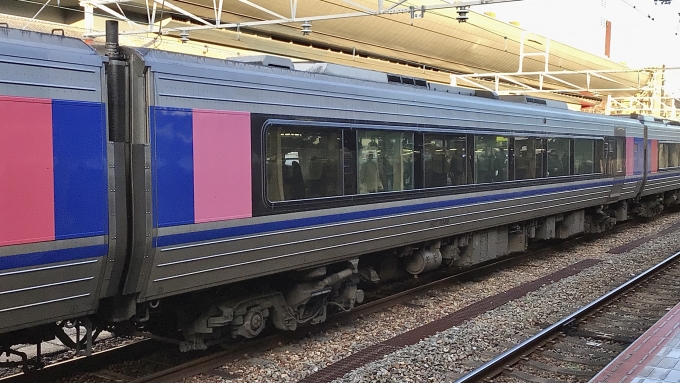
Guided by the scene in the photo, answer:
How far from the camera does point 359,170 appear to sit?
25.9 feet

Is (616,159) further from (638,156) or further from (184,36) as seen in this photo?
(184,36)

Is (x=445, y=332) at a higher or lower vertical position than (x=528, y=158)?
lower

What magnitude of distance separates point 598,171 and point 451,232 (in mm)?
7097

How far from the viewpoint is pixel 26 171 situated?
470 cm

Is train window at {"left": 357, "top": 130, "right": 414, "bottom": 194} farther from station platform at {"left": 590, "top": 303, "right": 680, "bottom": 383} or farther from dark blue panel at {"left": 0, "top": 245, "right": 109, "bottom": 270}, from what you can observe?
dark blue panel at {"left": 0, "top": 245, "right": 109, "bottom": 270}

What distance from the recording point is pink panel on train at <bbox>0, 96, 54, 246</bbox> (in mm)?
4594

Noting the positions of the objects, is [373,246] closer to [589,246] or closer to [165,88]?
[165,88]

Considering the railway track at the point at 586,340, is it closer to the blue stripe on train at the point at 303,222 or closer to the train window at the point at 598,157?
the blue stripe on train at the point at 303,222

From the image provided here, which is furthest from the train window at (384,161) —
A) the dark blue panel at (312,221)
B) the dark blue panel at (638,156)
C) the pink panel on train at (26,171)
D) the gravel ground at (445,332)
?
the dark blue panel at (638,156)

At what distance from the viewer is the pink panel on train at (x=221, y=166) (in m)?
5.93

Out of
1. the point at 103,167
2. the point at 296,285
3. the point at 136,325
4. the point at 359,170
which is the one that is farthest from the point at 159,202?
the point at 359,170

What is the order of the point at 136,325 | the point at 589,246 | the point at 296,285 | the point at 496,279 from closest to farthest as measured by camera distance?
the point at 136,325 < the point at 296,285 < the point at 496,279 < the point at 589,246

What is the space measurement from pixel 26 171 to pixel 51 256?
64 centimetres

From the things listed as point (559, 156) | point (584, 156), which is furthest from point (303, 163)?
point (584, 156)
